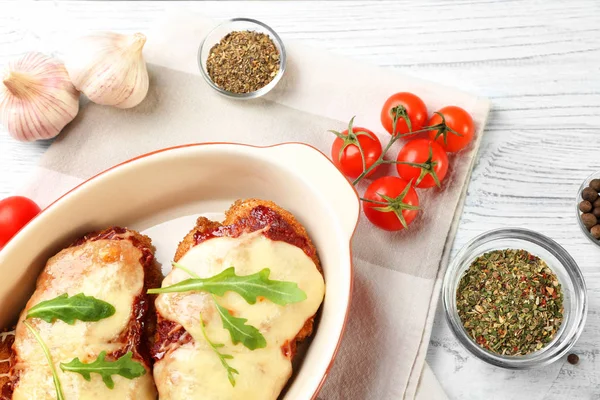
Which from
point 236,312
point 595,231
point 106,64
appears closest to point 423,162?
point 595,231

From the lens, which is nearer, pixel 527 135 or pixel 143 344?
pixel 143 344

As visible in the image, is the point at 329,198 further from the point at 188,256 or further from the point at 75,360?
the point at 75,360

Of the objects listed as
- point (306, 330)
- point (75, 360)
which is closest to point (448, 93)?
point (306, 330)

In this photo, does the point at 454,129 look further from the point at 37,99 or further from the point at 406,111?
the point at 37,99

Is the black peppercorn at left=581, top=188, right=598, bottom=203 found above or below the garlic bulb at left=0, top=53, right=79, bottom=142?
below

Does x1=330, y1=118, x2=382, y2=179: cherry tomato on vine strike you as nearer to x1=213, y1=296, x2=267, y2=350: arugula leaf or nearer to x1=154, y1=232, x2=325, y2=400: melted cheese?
x1=154, y1=232, x2=325, y2=400: melted cheese

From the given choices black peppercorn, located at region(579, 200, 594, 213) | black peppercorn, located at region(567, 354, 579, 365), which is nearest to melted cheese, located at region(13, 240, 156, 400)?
black peppercorn, located at region(567, 354, 579, 365)
